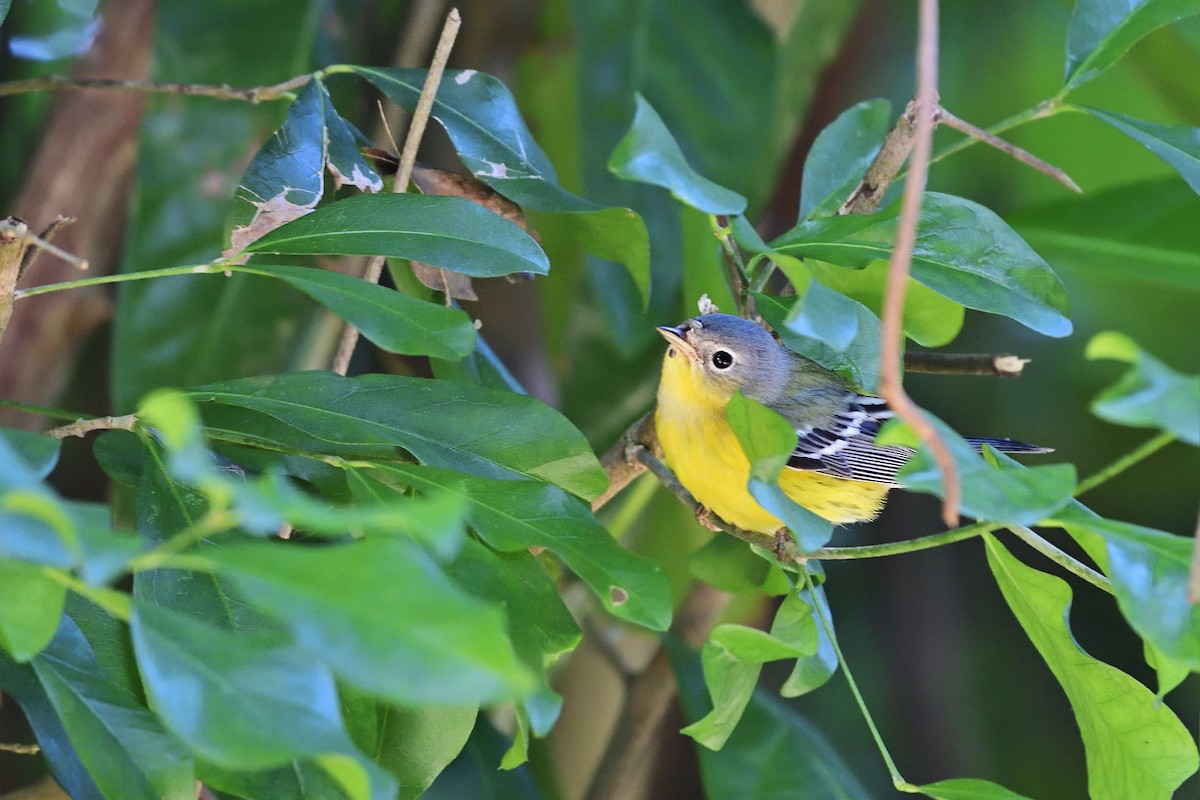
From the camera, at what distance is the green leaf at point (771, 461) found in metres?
0.73

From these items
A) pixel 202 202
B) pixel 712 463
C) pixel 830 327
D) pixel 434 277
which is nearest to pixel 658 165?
pixel 830 327

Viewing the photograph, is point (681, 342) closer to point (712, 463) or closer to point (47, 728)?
point (712, 463)

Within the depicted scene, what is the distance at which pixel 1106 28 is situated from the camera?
3.36 feet

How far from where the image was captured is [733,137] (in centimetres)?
171

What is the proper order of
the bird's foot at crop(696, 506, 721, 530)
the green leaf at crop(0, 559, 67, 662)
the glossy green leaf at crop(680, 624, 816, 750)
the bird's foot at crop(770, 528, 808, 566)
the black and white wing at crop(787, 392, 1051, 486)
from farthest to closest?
the black and white wing at crop(787, 392, 1051, 486) < the bird's foot at crop(696, 506, 721, 530) < the bird's foot at crop(770, 528, 808, 566) < the glossy green leaf at crop(680, 624, 816, 750) < the green leaf at crop(0, 559, 67, 662)

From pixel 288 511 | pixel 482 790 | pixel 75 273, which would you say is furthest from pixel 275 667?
pixel 75 273

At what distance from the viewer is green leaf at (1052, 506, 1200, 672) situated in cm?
64

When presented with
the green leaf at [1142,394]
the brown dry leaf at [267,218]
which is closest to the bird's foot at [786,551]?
the green leaf at [1142,394]

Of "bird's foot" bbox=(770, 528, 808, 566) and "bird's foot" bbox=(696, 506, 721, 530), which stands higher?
"bird's foot" bbox=(770, 528, 808, 566)

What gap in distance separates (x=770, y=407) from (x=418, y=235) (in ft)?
2.56

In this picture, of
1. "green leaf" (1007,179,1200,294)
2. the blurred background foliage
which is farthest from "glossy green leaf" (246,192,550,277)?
"green leaf" (1007,179,1200,294)

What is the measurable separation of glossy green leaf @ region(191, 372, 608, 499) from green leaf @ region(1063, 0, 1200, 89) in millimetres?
578

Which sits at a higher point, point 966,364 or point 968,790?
point 966,364

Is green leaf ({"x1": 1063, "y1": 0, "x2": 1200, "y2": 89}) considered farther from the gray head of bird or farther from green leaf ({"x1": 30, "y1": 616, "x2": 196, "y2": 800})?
green leaf ({"x1": 30, "y1": 616, "x2": 196, "y2": 800})
